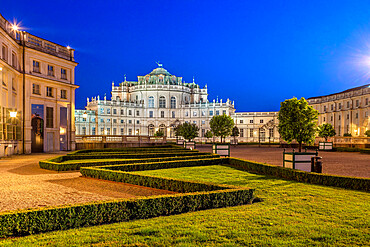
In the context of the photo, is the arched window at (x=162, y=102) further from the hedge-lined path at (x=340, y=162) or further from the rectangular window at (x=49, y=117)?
the hedge-lined path at (x=340, y=162)

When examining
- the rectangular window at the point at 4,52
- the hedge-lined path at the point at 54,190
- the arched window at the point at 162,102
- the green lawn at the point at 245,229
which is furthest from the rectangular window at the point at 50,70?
the arched window at the point at 162,102

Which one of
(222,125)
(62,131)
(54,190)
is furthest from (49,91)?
(222,125)

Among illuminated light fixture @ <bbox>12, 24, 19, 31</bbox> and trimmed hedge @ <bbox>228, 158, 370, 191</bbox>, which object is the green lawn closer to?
trimmed hedge @ <bbox>228, 158, 370, 191</bbox>

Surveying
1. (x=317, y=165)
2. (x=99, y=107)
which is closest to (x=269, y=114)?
(x=99, y=107)

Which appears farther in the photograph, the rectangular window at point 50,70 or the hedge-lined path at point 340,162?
the rectangular window at point 50,70

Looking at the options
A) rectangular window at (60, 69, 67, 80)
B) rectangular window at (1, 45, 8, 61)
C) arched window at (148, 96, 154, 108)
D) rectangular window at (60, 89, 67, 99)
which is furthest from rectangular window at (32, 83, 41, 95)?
arched window at (148, 96, 154, 108)

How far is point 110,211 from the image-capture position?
675 centimetres

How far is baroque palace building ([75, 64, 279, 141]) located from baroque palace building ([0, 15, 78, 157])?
60.0 m

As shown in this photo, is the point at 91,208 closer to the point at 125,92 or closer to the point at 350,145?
the point at 350,145

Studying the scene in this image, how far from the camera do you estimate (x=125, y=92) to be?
108 m

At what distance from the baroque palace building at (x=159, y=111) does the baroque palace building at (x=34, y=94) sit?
60038mm

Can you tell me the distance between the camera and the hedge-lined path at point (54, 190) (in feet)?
29.6

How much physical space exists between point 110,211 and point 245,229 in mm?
2981

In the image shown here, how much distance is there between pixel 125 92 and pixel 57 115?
252ft
